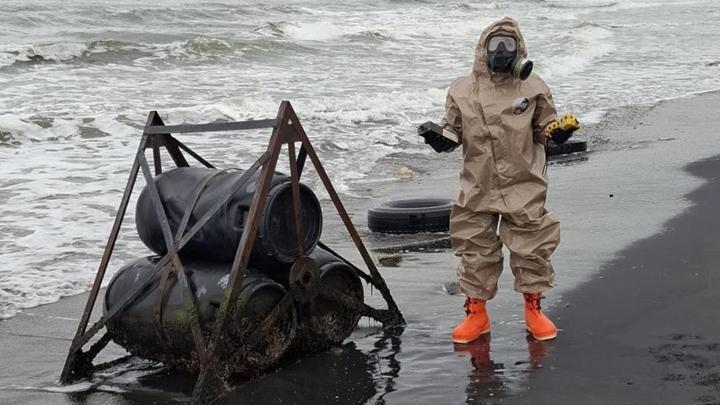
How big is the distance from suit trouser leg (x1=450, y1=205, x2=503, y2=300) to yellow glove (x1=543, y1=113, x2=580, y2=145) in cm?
47

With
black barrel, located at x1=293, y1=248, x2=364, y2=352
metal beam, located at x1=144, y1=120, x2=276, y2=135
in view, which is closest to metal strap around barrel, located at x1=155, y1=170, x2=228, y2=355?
metal beam, located at x1=144, y1=120, x2=276, y2=135

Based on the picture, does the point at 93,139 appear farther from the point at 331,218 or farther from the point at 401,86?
the point at 401,86

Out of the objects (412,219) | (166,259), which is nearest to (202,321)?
(166,259)

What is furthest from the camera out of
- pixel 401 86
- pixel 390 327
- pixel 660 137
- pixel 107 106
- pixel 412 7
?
pixel 412 7

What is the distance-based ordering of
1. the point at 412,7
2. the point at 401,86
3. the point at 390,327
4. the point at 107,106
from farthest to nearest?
the point at 412,7 → the point at 401,86 → the point at 107,106 → the point at 390,327

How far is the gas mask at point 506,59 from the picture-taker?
15.6 ft

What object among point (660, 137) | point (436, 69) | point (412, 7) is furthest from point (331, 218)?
point (412, 7)

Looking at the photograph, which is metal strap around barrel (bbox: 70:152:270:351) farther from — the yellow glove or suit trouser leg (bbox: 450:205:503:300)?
the yellow glove

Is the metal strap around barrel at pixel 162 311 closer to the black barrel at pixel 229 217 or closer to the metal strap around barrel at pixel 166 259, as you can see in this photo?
the metal strap around barrel at pixel 166 259

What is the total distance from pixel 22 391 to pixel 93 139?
8.66 meters

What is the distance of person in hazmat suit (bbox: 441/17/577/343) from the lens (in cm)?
480

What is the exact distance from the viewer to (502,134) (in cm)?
480

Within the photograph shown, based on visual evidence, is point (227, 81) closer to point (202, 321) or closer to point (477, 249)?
point (477, 249)

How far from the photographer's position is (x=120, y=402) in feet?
14.7
